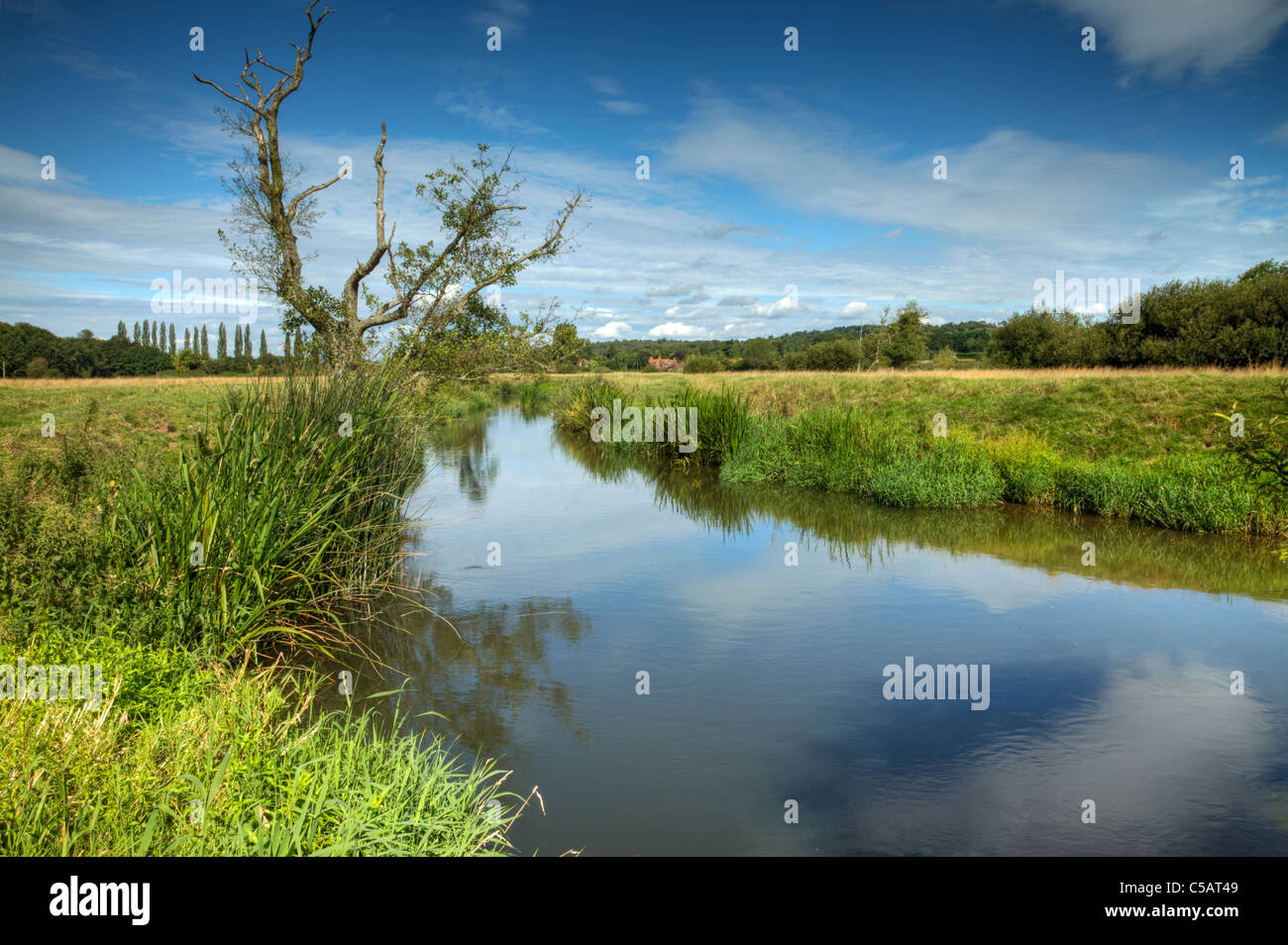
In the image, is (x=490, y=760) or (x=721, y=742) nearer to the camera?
(x=490, y=760)

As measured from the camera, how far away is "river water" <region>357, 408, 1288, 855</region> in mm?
4371

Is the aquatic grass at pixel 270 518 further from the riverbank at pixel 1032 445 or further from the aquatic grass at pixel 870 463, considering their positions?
the riverbank at pixel 1032 445

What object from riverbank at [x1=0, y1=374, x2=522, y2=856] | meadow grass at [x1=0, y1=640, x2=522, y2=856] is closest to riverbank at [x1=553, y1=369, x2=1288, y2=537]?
riverbank at [x1=0, y1=374, x2=522, y2=856]

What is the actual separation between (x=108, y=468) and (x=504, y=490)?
9626 millimetres

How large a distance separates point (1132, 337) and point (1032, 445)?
33288 millimetres

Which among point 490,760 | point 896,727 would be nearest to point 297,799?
point 490,760

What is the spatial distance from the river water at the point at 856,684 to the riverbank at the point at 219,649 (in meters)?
0.76

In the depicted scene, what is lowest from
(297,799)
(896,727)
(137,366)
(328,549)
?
(896,727)

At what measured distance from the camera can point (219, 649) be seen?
18.2 feet

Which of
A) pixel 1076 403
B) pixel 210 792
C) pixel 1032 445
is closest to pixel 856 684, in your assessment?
pixel 210 792

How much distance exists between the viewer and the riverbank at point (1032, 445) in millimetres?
12664

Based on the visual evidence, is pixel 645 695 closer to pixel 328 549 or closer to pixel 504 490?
pixel 328 549

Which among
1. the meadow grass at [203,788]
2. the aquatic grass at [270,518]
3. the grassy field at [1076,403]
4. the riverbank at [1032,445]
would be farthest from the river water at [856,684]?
the grassy field at [1076,403]

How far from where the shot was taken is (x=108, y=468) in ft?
22.6
